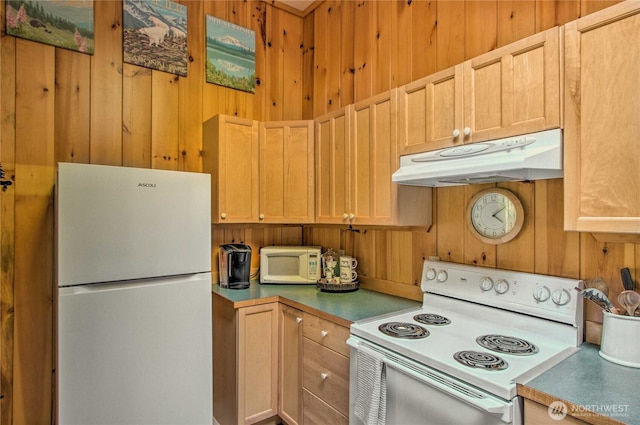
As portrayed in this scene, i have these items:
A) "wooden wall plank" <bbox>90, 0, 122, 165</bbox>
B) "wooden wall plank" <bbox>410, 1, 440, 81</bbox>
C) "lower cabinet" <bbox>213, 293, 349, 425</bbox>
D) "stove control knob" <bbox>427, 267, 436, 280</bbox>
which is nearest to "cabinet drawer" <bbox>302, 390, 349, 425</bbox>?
"lower cabinet" <bbox>213, 293, 349, 425</bbox>

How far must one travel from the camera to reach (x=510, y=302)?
5.31 feet

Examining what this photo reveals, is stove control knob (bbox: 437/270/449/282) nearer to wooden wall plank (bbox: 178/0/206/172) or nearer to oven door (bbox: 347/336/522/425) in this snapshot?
oven door (bbox: 347/336/522/425)

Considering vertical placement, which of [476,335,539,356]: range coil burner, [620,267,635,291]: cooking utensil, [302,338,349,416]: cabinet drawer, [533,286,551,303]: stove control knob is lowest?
[302,338,349,416]: cabinet drawer

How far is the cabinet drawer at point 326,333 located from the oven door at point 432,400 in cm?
18

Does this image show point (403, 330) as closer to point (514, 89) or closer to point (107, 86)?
point (514, 89)

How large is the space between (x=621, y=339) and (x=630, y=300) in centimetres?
14

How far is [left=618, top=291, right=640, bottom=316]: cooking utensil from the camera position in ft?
4.12

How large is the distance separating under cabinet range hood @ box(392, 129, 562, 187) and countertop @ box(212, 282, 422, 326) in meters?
0.72

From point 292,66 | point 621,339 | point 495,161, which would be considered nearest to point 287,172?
point 292,66

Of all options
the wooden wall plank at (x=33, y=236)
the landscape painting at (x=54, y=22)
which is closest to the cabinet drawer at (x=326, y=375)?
the wooden wall plank at (x=33, y=236)

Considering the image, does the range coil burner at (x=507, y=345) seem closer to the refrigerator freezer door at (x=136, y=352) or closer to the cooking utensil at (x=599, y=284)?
the cooking utensil at (x=599, y=284)

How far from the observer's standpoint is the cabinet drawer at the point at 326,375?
176 centimetres

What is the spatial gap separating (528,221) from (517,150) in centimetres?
44

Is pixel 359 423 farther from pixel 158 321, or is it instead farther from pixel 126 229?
pixel 126 229
